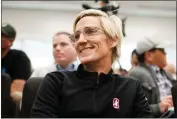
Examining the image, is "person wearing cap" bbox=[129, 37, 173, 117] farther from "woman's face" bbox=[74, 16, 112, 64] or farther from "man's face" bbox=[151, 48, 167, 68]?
"woman's face" bbox=[74, 16, 112, 64]

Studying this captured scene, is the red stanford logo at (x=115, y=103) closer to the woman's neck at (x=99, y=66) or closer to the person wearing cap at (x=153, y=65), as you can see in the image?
the woman's neck at (x=99, y=66)

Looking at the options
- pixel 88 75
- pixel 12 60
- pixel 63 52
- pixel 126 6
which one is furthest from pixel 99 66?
pixel 126 6

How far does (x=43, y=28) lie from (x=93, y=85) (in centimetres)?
591

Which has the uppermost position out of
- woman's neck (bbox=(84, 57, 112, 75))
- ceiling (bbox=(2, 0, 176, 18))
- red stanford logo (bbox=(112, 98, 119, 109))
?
ceiling (bbox=(2, 0, 176, 18))

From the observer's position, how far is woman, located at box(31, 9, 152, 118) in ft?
3.73

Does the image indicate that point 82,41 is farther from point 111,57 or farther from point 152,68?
point 152,68

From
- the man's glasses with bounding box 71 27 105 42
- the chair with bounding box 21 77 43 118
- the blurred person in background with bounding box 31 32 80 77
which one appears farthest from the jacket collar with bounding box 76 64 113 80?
the blurred person in background with bounding box 31 32 80 77

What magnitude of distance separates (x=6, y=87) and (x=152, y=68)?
4.31ft

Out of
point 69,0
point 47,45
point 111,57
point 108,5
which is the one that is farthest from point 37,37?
point 111,57

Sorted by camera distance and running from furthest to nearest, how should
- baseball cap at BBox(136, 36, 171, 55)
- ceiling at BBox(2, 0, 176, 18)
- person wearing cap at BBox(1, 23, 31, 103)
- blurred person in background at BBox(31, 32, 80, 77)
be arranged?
ceiling at BBox(2, 0, 176, 18), baseball cap at BBox(136, 36, 171, 55), person wearing cap at BBox(1, 23, 31, 103), blurred person in background at BBox(31, 32, 80, 77)

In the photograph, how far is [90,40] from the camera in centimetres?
119

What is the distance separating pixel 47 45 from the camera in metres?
6.84

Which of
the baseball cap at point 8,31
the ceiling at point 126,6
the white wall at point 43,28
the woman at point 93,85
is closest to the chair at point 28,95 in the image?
the woman at point 93,85

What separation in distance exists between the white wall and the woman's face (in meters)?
5.39
